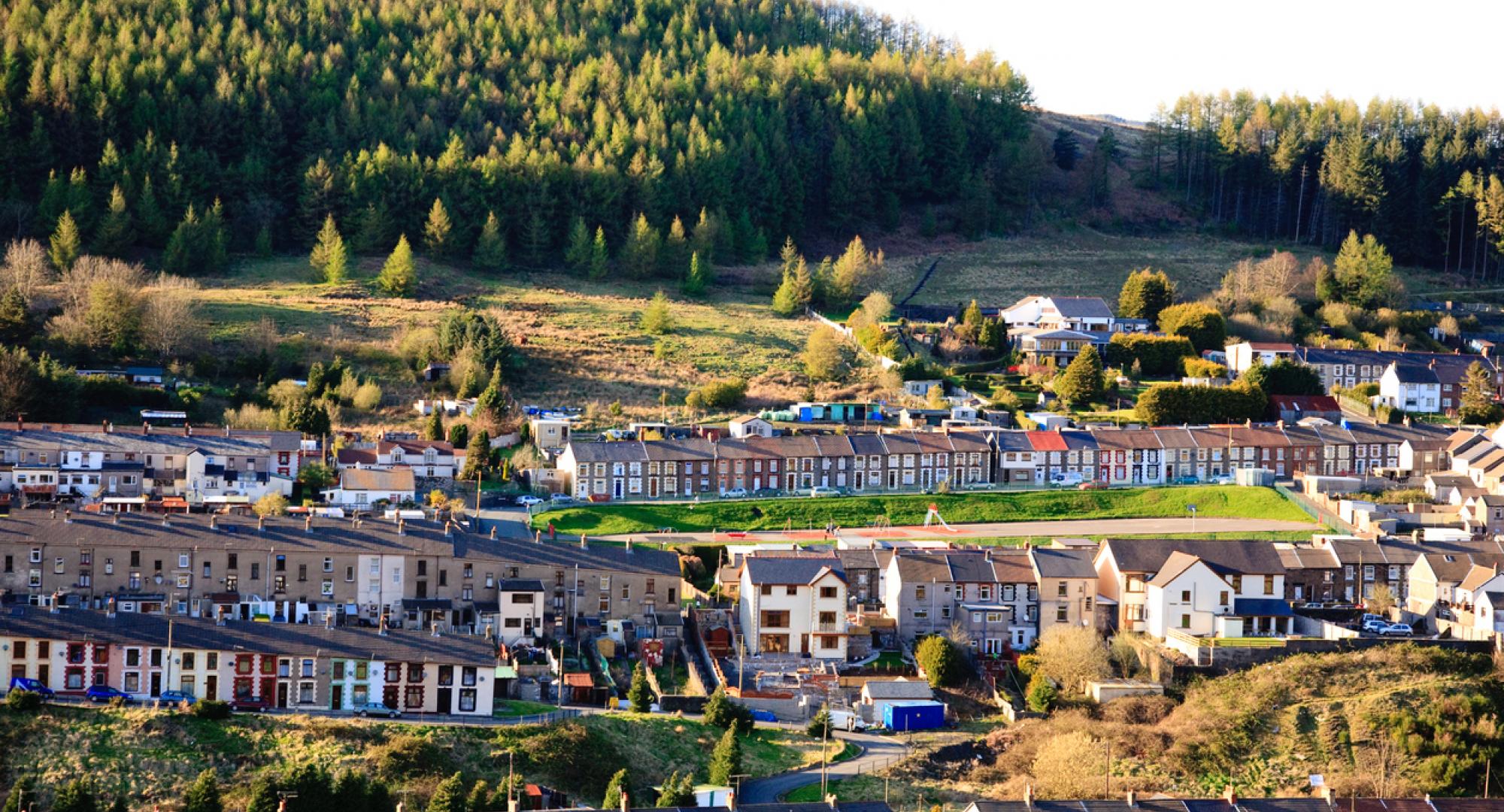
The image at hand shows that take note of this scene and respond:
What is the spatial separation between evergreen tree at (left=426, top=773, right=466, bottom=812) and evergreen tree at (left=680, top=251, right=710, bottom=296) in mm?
60440

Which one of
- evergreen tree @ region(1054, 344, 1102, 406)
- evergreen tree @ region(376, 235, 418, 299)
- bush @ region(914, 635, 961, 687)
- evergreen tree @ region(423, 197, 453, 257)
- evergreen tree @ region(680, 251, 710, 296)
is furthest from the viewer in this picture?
evergreen tree @ region(423, 197, 453, 257)

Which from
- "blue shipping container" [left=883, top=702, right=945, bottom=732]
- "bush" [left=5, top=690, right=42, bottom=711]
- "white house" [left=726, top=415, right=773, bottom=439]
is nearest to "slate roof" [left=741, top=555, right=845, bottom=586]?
"blue shipping container" [left=883, top=702, right=945, bottom=732]

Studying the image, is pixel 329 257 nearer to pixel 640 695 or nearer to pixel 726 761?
pixel 640 695

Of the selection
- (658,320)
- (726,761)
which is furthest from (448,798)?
(658,320)

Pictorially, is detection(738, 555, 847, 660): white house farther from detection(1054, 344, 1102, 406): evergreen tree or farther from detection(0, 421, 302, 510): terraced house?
detection(1054, 344, 1102, 406): evergreen tree

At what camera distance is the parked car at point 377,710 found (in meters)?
44.5

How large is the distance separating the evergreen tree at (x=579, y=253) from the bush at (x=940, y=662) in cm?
5299

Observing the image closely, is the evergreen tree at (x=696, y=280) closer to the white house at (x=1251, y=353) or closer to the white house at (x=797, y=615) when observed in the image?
the white house at (x=1251, y=353)

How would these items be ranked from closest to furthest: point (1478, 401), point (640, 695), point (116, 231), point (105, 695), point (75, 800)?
point (75, 800) < point (105, 695) < point (640, 695) < point (1478, 401) < point (116, 231)

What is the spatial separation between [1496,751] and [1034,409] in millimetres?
34135

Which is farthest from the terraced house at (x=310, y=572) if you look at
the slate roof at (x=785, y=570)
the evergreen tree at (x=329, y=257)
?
the evergreen tree at (x=329, y=257)

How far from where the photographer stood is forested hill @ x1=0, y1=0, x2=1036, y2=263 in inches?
3959

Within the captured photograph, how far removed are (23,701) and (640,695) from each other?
13.3m

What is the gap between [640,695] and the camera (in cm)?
4647
